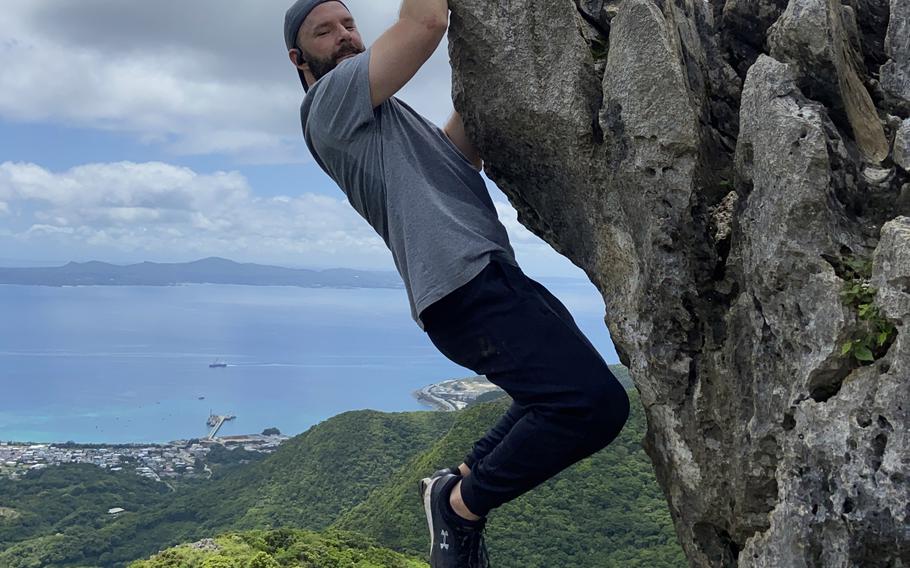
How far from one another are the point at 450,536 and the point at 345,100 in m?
3.41

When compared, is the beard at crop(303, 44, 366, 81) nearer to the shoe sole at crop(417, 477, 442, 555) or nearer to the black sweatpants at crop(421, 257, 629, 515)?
the black sweatpants at crop(421, 257, 629, 515)

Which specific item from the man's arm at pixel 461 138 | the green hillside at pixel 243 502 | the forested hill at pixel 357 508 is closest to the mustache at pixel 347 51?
the man's arm at pixel 461 138

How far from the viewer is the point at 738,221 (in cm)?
536

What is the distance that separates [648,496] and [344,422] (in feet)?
94.5

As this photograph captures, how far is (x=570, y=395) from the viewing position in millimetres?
5094

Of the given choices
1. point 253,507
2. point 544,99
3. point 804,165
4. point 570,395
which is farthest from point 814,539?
point 253,507

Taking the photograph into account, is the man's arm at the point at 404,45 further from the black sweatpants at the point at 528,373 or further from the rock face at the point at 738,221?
the black sweatpants at the point at 528,373

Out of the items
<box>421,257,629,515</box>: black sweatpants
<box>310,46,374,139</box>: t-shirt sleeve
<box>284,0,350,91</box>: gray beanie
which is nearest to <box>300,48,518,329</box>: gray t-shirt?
<box>310,46,374,139</box>: t-shirt sleeve

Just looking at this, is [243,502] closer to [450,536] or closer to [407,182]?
[450,536]

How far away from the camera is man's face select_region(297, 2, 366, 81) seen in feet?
19.5

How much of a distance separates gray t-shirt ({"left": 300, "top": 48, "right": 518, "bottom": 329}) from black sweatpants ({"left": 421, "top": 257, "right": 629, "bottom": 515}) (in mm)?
182

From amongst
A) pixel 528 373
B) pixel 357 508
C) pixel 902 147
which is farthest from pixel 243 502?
pixel 902 147

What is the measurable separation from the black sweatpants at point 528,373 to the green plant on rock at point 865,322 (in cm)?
152

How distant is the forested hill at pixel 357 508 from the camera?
30.0m
